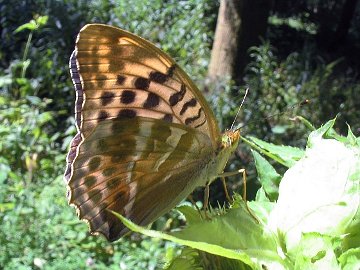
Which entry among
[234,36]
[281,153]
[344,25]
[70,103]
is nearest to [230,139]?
[281,153]

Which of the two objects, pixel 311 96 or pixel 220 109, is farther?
pixel 311 96

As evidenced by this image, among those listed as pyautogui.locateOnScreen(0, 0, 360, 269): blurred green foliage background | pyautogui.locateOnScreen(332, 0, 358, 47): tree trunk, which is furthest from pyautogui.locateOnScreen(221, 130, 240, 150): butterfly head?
pyautogui.locateOnScreen(332, 0, 358, 47): tree trunk

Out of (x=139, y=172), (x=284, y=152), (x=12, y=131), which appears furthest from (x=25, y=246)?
(x=284, y=152)

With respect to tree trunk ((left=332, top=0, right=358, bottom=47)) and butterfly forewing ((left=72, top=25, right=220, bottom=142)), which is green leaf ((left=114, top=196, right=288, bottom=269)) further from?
tree trunk ((left=332, top=0, right=358, bottom=47))

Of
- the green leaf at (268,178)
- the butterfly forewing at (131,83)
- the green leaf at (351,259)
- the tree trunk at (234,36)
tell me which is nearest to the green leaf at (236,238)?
the green leaf at (351,259)

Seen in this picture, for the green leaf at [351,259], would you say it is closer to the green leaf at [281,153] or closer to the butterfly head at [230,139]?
the green leaf at [281,153]

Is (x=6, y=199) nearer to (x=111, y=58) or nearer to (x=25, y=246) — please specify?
(x=25, y=246)

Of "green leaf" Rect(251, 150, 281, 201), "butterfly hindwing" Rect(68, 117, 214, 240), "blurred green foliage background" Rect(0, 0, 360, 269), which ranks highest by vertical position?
"green leaf" Rect(251, 150, 281, 201)
